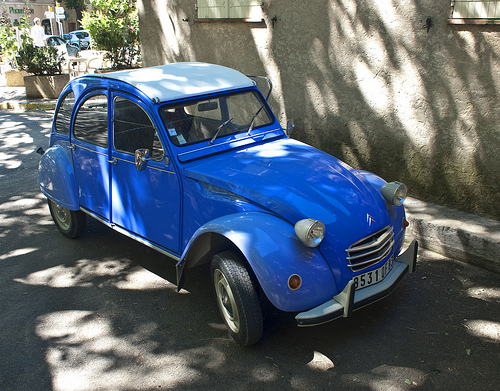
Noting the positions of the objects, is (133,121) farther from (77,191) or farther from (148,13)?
(148,13)

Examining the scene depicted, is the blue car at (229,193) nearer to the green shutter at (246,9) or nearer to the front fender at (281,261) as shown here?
the front fender at (281,261)

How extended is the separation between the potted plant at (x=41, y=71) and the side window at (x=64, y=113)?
9.55 m

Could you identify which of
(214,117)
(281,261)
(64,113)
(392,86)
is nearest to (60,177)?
(64,113)

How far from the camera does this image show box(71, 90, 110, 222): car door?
470 centimetres

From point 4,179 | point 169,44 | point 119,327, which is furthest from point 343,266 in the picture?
point 169,44

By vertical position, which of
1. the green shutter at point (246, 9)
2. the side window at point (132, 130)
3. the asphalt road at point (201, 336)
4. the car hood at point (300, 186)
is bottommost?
the asphalt road at point (201, 336)

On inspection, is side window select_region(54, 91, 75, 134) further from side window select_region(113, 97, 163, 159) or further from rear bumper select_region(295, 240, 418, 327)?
rear bumper select_region(295, 240, 418, 327)

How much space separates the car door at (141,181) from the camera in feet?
13.6

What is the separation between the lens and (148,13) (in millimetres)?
9430

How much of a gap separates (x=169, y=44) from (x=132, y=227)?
5670mm

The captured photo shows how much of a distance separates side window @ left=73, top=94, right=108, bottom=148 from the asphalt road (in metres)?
1.31

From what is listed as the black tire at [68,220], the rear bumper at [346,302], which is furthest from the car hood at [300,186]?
the black tire at [68,220]

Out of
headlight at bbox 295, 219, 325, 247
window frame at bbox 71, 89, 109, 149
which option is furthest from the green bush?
headlight at bbox 295, 219, 325, 247

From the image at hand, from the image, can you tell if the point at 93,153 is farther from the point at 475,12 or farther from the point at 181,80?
the point at 475,12
